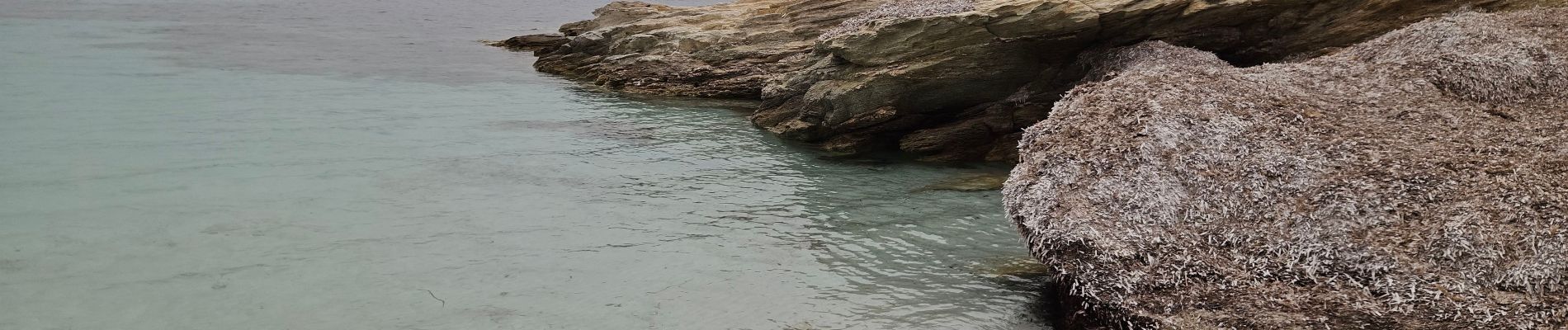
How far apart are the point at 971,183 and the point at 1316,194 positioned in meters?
7.80

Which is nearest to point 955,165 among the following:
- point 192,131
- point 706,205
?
point 706,205

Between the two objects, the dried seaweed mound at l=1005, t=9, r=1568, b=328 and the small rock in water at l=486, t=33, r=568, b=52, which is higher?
the dried seaweed mound at l=1005, t=9, r=1568, b=328

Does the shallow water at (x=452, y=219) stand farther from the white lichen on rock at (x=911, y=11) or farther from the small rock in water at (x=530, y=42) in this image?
the small rock in water at (x=530, y=42)

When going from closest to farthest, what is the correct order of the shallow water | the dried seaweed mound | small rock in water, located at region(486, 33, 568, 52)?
the dried seaweed mound
the shallow water
small rock in water, located at region(486, 33, 568, 52)

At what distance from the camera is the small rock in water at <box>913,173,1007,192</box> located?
1781cm

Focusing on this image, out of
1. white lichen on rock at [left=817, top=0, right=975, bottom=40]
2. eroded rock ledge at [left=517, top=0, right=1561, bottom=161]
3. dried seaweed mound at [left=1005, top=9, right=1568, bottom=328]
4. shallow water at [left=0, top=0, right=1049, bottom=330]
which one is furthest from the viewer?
white lichen on rock at [left=817, top=0, right=975, bottom=40]

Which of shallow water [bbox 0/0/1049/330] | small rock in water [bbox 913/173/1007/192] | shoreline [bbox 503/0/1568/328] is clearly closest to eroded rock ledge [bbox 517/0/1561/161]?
shoreline [bbox 503/0/1568/328]

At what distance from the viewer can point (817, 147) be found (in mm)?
22016

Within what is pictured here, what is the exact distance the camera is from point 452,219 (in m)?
15.1

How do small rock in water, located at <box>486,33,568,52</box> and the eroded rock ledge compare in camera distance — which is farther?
small rock in water, located at <box>486,33,568,52</box>

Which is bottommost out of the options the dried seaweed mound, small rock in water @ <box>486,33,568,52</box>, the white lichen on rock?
small rock in water @ <box>486,33,568,52</box>

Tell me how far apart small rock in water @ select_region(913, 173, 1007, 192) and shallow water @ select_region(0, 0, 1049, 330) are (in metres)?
0.46

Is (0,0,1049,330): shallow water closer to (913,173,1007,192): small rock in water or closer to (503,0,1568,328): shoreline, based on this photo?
(913,173,1007,192): small rock in water

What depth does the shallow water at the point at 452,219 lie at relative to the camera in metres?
11.4
